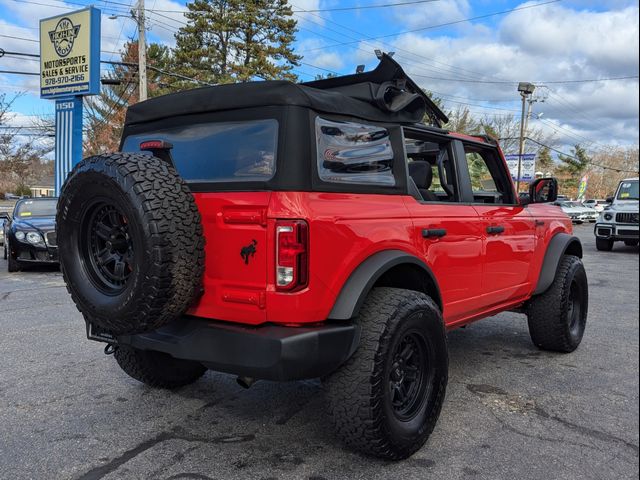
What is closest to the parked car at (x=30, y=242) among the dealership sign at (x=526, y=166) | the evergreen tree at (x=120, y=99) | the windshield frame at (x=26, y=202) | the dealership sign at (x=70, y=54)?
the windshield frame at (x=26, y=202)

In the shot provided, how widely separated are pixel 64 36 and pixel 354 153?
17469 mm

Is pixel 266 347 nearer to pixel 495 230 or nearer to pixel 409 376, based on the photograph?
pixel 409 376

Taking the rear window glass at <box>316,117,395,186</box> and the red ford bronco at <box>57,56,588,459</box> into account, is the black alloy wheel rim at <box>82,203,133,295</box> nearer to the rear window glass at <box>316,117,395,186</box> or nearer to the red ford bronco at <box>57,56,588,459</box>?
the red ford bronco at <box>57,56,588,459</box>

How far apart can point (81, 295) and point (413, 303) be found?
5.82 feet

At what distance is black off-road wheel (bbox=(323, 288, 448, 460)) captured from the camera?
2613mm

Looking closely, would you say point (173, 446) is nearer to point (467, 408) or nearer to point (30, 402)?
point (30, 402)

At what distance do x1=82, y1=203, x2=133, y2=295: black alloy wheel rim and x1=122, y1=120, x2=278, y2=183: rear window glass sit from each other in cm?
50

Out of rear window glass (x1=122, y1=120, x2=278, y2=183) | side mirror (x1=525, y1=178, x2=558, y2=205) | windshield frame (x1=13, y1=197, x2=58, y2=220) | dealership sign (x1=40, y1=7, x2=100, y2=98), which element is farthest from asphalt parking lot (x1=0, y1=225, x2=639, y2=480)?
dealership sign (x1=40, y1=7, x2=100, y2=98)

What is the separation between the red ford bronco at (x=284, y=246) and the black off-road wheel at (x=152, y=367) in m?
0.55

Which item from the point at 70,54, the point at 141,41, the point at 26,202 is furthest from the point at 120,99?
the point at 26,202

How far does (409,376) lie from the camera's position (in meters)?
3.02

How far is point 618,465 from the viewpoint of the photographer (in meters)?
2.79

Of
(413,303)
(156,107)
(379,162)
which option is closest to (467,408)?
(413,303)

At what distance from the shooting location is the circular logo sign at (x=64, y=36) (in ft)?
55.3
